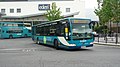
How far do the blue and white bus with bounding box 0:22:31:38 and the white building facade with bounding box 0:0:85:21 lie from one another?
16.7 meters

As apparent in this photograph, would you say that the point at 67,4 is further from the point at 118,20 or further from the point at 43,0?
the point at 118,20

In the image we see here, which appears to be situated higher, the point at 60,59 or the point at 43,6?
the point at 43,6

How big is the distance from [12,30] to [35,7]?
23.2m

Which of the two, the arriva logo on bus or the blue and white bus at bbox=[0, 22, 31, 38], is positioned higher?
the arriva logo on bus

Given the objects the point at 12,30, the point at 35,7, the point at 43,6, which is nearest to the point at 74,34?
the point at 12,30

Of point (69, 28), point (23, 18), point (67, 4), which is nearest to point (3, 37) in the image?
point (23, 18)

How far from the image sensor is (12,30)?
5750 centimetres

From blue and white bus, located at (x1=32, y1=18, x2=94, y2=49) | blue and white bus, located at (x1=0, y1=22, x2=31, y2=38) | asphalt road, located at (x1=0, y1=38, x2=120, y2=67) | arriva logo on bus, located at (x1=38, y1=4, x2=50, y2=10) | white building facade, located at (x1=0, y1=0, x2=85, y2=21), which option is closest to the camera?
asphalt road, located at (x1=0, y1=38, x2=120, y2=67)

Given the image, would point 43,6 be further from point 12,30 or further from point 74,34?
point 74,34

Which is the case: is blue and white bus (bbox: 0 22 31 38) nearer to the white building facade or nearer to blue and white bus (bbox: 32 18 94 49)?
the white building facade

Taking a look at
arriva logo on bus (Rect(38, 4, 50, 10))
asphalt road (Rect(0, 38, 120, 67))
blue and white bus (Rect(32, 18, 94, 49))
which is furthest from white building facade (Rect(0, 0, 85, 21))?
asphalt road (Rect(0, 38, 120, 67))

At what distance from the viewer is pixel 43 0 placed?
82188 mm

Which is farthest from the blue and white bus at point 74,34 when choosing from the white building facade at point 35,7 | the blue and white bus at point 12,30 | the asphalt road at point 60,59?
the white building facade at point 35,7

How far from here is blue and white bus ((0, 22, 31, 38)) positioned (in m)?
56.0
